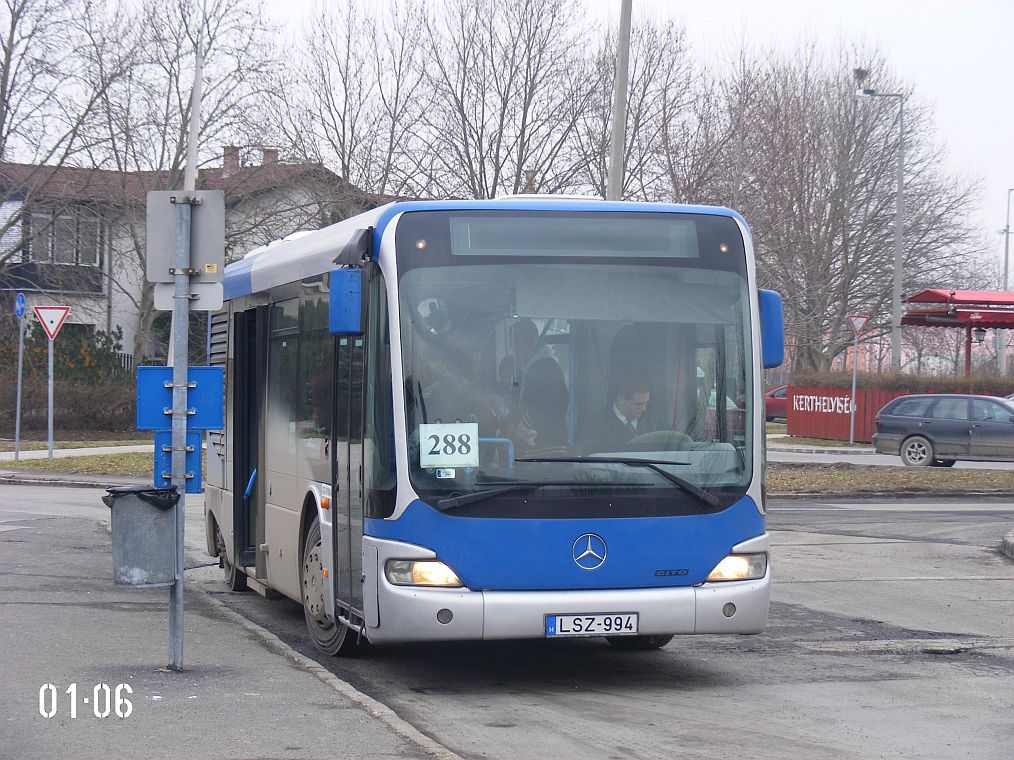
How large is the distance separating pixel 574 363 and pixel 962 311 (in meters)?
33.0

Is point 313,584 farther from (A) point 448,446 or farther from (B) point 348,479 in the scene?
(A) point 448,446

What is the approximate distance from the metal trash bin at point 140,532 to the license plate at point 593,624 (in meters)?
2.14

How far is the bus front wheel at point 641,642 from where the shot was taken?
30.9 ft

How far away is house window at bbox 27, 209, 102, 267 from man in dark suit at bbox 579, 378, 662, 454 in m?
31.6

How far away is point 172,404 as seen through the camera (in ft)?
26.5

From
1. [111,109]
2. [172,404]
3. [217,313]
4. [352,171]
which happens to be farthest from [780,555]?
[111,109]

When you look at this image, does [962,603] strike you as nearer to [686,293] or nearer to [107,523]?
[686,293]

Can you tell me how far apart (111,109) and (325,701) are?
31.4 m

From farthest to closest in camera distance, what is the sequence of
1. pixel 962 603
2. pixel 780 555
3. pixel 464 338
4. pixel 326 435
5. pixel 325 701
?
pixel 780 555
pixel 962 603
pixel 326 435
pixel 464 338
pixel 325 701

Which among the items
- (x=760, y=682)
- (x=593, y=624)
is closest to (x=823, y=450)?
(x=760, y=682)

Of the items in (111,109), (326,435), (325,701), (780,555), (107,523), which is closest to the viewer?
(325,701)

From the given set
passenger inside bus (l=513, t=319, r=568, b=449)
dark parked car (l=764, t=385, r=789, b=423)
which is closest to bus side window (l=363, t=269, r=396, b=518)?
passenger inside bus (l=513, t=319, r=568, b=449)

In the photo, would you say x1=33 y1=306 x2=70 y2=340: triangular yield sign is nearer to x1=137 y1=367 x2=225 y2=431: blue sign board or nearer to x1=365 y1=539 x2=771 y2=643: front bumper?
x1=137 y1=367 x2=225 y2=431: blue sign board
